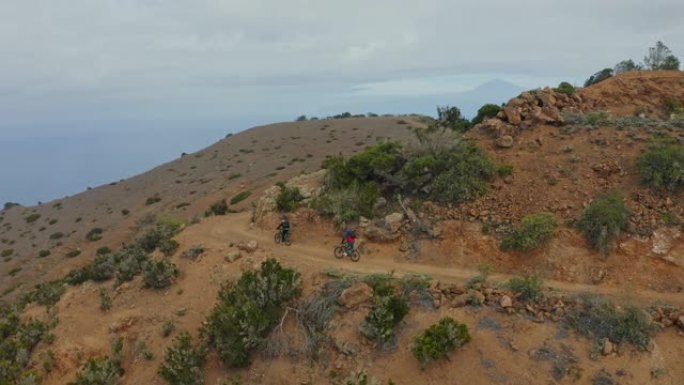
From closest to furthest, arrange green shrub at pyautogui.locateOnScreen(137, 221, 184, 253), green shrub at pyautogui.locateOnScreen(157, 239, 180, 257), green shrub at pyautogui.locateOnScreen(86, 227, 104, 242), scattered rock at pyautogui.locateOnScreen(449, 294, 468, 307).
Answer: scattered rock at pyautogui.locateOnScreen(449, 294, 468, 307), green shrub at pyautogui.locateOnScreen(157, 239, 180, 257), green shrub at pyautogui.locateOnScreen(137, 221, 184, 253), green shrub at pyautogui.locateOnScreen(86, 227, 104, 242)

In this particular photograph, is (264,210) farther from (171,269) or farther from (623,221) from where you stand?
(623,221)

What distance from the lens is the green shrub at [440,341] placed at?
11.2m

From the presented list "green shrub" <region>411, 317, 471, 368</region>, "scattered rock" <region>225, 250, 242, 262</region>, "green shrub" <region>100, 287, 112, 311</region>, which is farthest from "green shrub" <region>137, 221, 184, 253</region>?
"green shrub" <region>411, 317, 471, 368</region>

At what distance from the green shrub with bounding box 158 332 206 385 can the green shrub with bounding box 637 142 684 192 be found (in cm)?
1451

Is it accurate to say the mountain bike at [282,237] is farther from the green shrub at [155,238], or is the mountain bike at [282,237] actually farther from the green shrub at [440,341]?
the green shrub at [440,341]

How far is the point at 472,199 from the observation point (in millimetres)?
16578

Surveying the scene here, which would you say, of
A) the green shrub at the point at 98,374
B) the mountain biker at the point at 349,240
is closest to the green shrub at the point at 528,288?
the mountain biker at the point at 349,240

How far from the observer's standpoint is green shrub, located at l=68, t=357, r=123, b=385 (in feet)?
43.2

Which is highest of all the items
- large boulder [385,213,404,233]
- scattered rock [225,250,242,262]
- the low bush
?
large boulder [385,213,404,233]

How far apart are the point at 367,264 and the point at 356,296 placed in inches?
103

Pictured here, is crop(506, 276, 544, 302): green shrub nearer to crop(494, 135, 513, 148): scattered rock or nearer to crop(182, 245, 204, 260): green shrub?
crop(494, 135, 513, 148): scattered rock

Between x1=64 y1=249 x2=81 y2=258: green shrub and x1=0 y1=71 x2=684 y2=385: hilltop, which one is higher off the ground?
x1=0 y1=71 x2=684 y2=385: hilltop

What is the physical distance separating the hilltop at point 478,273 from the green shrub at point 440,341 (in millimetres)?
301

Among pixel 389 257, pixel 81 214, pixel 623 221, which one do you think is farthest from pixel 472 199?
pixel 81 214
